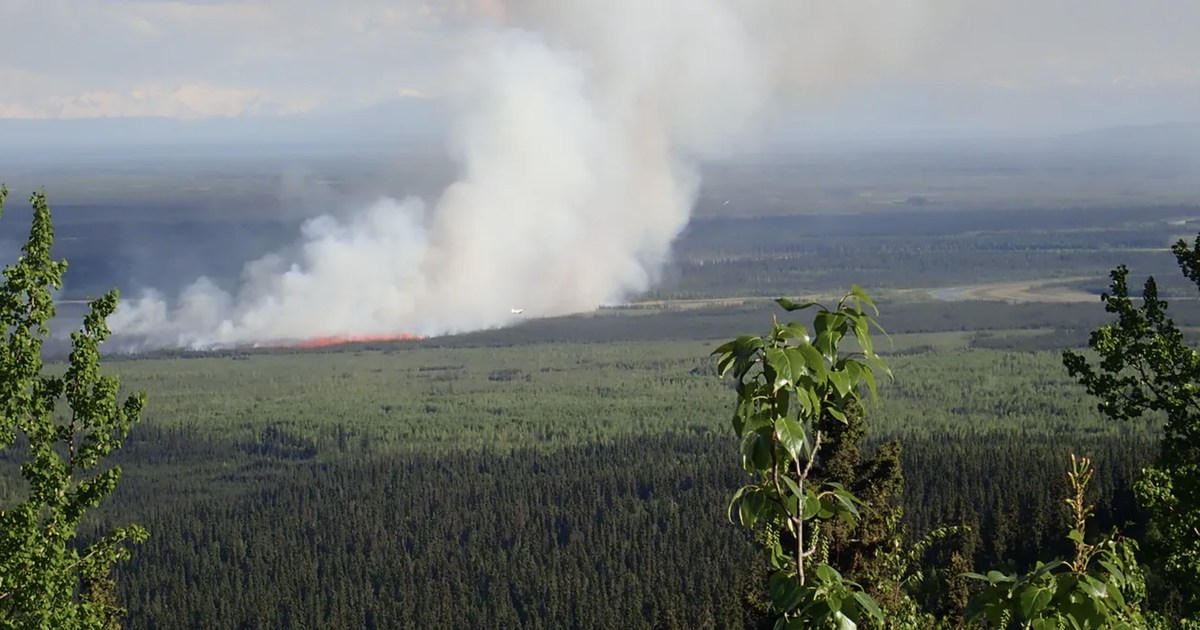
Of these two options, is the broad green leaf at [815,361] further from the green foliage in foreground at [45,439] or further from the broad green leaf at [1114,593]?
the green foliage in foreground at [45,439]

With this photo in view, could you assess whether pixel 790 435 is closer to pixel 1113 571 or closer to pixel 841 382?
pixel 841 382

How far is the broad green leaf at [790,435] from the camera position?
6457 millimetres

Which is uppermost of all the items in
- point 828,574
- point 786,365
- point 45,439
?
point 786,365

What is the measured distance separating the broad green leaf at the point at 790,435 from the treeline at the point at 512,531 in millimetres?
44156

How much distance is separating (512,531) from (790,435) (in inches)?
3247

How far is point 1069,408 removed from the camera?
125m

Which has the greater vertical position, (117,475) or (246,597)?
(117,475)

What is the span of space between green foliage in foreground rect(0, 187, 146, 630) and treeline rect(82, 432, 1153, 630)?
36.9 metres


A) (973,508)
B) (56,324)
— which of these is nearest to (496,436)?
(973,508)

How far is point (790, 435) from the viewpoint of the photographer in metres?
6.52

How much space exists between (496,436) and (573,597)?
5158 centimetres

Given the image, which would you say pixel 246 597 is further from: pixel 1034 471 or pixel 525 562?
pixel 1034 471

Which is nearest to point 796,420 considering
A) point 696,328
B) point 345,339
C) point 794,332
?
point 794,332

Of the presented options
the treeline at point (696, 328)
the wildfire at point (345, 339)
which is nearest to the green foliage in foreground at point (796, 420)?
Result: the treeline at point (696, 328)
